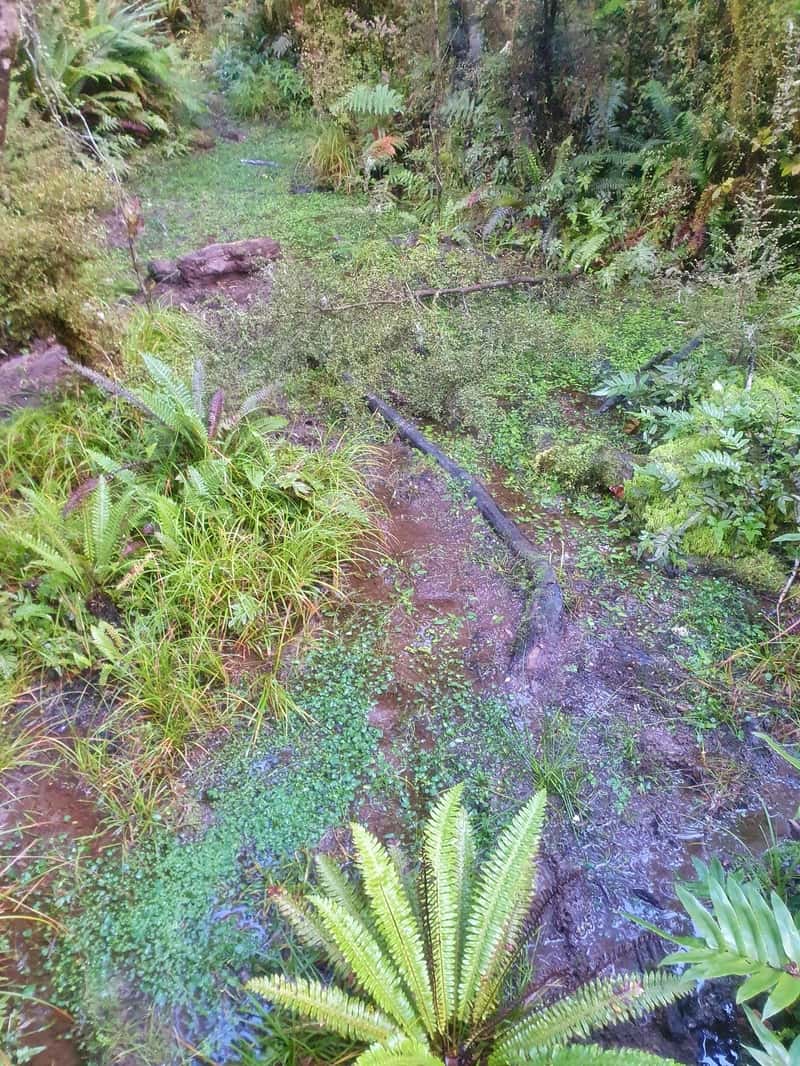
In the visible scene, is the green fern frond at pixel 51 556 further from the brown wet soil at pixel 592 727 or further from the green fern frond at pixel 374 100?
the green fern frond at pixel 374 100

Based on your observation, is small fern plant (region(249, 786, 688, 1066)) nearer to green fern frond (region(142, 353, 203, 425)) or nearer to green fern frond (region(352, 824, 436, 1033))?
green fern frond (region(352, 824, 436, 1033))

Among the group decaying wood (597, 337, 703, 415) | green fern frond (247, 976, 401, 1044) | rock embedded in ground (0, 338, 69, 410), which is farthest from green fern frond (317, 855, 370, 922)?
decaying wood (597, 337, 703, 415)

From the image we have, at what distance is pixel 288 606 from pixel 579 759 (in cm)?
140

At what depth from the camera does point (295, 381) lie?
414 centimetres

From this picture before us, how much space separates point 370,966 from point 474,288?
4839mm

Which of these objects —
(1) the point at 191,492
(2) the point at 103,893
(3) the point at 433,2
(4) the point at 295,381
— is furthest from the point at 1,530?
(3) the point at 433,2

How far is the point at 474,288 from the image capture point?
529cm

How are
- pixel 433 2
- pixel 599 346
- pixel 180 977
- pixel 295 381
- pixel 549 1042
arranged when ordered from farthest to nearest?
pixel 433 2
pixel 599 346
pixel 295 381
pixel 180 977
pixel 549 1042

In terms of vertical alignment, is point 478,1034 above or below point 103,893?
below

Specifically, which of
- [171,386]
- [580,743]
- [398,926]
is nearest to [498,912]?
[398,926]

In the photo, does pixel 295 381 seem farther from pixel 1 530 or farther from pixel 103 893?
pixel 103 893

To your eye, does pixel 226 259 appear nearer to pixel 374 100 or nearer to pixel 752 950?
pixel 374 100

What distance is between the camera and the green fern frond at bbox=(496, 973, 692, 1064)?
1.57 metres

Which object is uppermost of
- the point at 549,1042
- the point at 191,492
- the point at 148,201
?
the point at 148,201
